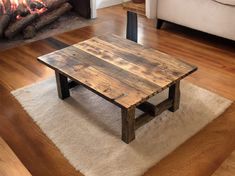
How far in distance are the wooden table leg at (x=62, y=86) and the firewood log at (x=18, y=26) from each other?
1.40 metres

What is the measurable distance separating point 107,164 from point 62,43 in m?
1.77

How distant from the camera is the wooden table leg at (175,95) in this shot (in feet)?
5.82

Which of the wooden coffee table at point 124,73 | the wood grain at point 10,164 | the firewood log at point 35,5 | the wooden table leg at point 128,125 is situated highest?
the firewood log at point 35,5

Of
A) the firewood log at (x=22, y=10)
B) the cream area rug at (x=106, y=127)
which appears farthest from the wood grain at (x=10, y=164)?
the firewood log at (x=22, y=10)

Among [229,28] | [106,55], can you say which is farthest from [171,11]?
[106,55]

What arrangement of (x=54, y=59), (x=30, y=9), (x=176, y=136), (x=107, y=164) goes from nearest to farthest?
(x=107, y=164) → (x=176, y=136) → (x=54, y=59) → (x=30, y=9)

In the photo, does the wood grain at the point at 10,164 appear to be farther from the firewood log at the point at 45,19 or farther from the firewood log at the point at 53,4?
the firewood log at the point at 53,4

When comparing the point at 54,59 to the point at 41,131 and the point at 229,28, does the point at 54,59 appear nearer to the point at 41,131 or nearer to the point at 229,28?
the point at 41,131

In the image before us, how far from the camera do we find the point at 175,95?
182 centimetres

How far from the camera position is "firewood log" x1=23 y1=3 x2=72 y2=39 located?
313cm

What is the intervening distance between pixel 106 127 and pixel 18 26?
6.19 feet

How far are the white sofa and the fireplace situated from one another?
41.5 inches

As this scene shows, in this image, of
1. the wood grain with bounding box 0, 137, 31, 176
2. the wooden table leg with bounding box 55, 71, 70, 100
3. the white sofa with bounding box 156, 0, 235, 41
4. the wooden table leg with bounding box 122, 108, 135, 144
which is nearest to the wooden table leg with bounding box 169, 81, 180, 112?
the wooden table leg with bounding box 122, 108, 135, 144

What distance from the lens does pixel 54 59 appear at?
1.82m
